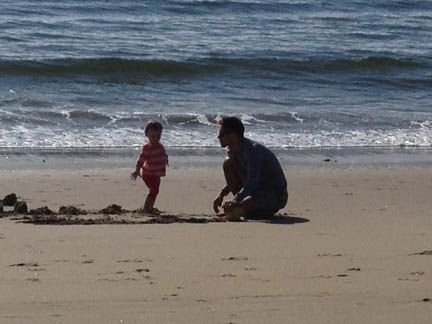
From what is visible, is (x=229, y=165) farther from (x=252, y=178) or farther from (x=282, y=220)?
(x=282, y=220)

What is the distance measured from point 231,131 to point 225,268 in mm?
1943

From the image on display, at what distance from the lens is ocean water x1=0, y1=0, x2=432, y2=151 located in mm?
12703

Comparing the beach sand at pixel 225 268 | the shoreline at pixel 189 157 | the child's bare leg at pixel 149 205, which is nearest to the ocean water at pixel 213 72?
the shoreline at pixel 189 157

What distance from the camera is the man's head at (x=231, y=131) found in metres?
7.09

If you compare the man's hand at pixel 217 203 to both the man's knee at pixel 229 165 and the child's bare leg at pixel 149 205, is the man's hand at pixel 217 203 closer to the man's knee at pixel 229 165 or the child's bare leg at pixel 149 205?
the man's knee at pixel 229 165

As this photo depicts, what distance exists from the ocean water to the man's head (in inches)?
171

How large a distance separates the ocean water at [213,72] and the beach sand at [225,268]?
4.55 m

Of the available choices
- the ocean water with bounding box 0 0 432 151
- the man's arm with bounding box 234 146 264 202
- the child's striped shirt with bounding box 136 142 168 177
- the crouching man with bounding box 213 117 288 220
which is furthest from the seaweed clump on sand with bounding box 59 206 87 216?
the ocean water with bounding box 0 0 432 151

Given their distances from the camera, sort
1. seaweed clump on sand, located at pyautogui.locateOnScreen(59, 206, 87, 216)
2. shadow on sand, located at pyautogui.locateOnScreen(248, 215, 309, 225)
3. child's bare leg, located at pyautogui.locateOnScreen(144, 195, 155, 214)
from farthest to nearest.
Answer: child's bare leg, located at pyautogui.locateOnScreen(144, 195, 155, 214), seaweed clump on sand, located at pyautogui.locateOnScreen(59, 206, 87, 216), shadow on sand, located at pyautogui.locateOnScreen(248, 215, 309, 225)

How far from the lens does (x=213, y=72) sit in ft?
62.3

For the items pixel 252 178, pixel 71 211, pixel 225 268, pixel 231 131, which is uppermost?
pixel 231 131

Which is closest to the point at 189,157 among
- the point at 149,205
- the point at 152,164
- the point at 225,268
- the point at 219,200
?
the point at 152,164

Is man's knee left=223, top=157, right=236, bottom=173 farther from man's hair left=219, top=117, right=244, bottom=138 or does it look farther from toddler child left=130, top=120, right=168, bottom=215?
toddler child left=130, top=120, right=168, bottom=215

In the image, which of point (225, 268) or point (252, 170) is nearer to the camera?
point (225, 268)
